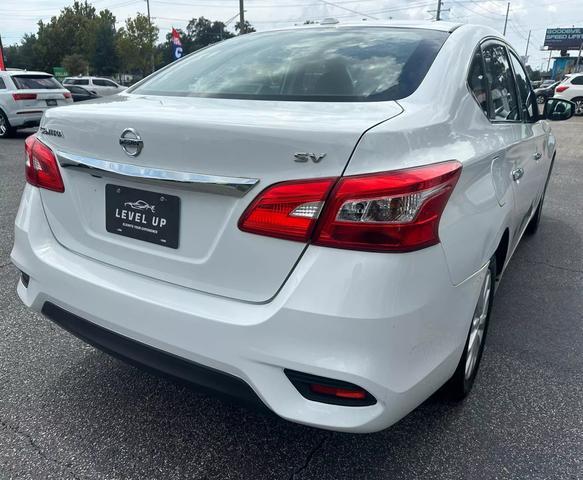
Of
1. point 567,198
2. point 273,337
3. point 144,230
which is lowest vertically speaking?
point 567,198

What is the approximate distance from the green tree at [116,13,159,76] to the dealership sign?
58293 mm

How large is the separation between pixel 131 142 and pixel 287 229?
63 cm

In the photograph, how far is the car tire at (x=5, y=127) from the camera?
12.2 metres

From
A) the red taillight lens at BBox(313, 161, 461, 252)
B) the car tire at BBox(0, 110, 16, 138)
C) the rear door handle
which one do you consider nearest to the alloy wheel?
the rear door handle

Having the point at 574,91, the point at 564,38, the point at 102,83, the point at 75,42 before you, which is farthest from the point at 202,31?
the point at 574,91

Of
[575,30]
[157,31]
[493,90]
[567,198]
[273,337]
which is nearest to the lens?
[273,337]

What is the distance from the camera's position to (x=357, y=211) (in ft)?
4.78

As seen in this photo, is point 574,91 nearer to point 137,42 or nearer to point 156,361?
point 156,361

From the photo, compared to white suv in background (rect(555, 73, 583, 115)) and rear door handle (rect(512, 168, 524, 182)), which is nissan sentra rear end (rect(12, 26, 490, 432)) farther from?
white suv in background (rect(555, 73, 583, 115))

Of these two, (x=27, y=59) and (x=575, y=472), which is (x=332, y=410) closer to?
(x=575, y=472)

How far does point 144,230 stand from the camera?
1.78 m

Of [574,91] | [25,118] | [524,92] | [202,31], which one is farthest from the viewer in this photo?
[202,31]

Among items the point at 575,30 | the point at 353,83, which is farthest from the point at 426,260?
the point at 575,30

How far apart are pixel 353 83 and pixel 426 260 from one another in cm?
82
